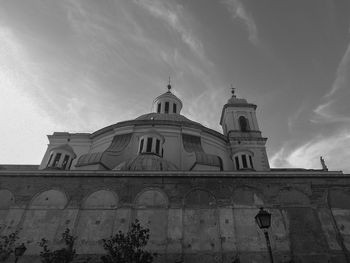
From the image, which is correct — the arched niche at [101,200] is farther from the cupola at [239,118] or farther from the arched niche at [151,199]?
the cupola at [239,118]

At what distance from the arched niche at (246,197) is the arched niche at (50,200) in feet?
33.3

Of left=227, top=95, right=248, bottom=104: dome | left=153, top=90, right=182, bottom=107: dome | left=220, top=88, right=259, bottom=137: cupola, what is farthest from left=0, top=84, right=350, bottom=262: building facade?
left=227, top=95, right=248, bottom=104: dome

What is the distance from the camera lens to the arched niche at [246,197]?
14906 mm

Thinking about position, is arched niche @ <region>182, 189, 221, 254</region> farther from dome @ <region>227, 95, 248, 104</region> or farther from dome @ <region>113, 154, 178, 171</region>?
dome @ <region>227, 95, 248, 104</region>

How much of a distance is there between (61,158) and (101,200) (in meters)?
7.70

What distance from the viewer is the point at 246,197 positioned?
15148mm

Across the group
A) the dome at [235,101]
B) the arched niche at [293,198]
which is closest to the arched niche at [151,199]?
the arched niche at [293,198]

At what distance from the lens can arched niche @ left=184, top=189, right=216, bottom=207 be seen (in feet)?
48.6

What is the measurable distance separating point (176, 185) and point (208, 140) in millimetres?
9977

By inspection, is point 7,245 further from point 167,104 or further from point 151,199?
point 167,104

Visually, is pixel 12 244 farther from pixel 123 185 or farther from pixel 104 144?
pixel 104 144

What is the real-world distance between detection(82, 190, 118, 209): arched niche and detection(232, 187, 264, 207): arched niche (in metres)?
7.11

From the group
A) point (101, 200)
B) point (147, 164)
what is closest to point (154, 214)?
point (101, 200)

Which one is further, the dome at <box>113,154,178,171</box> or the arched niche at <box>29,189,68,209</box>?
the dome at <box>113,154,178,171</box>
